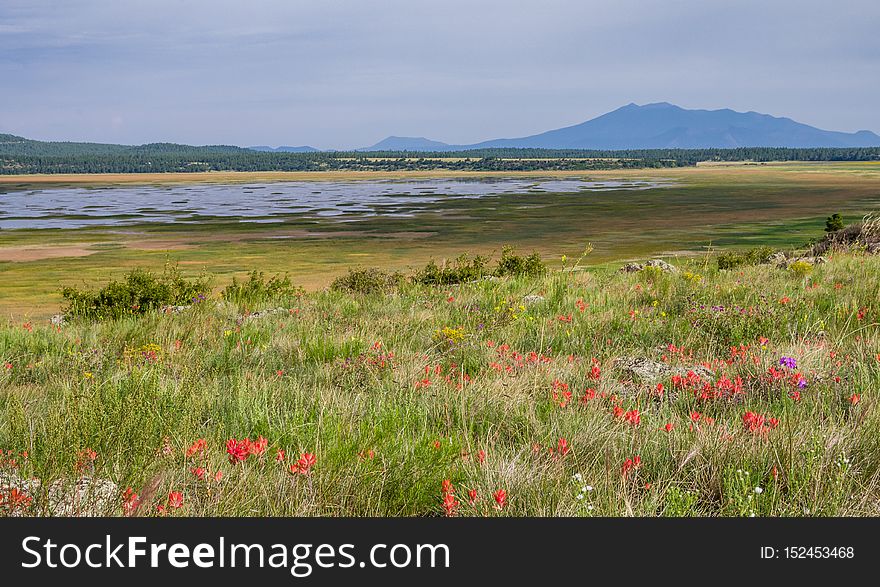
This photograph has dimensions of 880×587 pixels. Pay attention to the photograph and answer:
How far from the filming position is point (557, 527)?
246 cm

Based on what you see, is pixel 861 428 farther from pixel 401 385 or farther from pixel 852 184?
pixel 852 184

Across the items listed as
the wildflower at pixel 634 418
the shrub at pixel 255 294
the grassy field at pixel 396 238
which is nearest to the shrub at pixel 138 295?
the shrub at pixel 255 294

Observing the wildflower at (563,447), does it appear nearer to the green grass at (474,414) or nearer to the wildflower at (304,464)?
the green grass at (474,414)

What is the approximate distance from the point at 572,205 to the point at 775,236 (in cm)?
3109

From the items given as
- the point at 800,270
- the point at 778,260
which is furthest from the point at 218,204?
the point at 800,270

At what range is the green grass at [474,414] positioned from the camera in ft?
9.95

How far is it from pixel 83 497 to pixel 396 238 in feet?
168

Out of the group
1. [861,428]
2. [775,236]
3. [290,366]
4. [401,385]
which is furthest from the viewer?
[775,236]

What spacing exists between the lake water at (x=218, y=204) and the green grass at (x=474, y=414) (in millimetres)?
61625

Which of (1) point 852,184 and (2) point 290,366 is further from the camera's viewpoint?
(1) point 852,184

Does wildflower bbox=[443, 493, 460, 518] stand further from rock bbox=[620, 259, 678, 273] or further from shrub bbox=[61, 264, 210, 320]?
rock bbox=[620, 259, 678, 273]

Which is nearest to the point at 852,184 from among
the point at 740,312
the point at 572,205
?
the point at 572,205

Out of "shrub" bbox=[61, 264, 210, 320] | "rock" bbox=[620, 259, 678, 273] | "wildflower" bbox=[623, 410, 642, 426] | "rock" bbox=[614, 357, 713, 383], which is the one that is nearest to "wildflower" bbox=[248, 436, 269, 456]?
"wildflower" bbox=[623, 410, 642, 426]

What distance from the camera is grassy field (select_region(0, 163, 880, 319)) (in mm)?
39938
